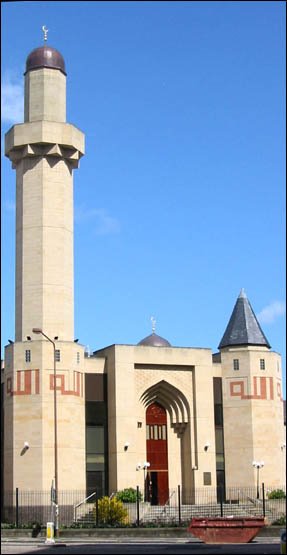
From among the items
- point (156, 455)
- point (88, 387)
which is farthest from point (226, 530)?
point (156, 455)

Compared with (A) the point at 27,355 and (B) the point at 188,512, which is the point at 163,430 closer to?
(B) the point at 188,512

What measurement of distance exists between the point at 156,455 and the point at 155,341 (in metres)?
9.77

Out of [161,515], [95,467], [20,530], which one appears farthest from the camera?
[95,467]

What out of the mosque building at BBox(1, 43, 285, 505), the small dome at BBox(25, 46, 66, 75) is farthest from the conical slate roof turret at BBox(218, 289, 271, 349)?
the small dome at BBox(25, 46, 66, 75)

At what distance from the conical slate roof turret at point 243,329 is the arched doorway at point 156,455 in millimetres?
7004

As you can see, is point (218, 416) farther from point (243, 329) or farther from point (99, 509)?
point (99, 509)

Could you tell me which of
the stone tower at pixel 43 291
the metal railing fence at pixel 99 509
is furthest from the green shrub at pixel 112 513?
the stone tower at pixel 43 291

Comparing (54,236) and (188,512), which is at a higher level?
(54,236)

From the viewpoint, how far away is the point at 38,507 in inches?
2100

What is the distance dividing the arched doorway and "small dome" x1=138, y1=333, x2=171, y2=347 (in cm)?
659

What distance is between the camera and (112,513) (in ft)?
161

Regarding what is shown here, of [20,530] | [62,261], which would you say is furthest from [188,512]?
[62,261]

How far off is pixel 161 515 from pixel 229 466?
340 inches

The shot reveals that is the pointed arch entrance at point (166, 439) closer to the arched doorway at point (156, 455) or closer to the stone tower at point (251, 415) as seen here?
the arched doorway at point (156, 455)
